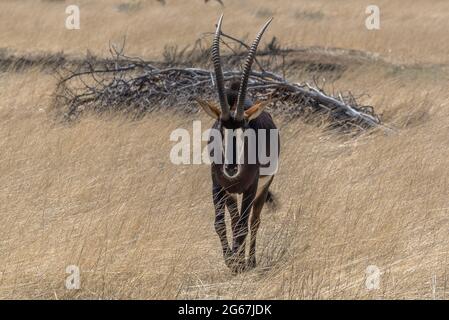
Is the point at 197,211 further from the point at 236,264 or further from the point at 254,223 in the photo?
the point at 236,264

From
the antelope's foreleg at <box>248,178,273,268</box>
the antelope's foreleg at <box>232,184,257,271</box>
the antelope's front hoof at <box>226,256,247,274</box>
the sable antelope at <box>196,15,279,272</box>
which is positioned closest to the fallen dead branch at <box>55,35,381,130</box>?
the antelope's foreleg at <box>248,178,273,268</box>

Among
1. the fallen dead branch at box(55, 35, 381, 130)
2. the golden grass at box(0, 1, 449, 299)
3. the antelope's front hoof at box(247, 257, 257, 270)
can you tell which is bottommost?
the antelope's front hoof at box(247, 257, 257, 270)

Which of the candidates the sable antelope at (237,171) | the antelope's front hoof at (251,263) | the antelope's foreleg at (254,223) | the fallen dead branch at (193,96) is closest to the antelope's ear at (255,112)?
the sable antelope at (237,171)

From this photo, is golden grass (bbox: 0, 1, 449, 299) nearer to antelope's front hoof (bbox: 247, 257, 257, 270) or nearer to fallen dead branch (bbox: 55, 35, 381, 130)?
antelope's front hoof (bbox: 247, 257, 257, 270)

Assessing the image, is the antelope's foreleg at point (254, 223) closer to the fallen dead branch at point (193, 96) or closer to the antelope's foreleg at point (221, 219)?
the antelope's foreleg at point (221, 219)

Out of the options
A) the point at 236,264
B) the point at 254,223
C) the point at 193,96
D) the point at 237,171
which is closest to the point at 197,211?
the point at 254,223

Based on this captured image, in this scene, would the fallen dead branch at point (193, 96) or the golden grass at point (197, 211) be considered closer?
the golden grass at point (197, 211)
